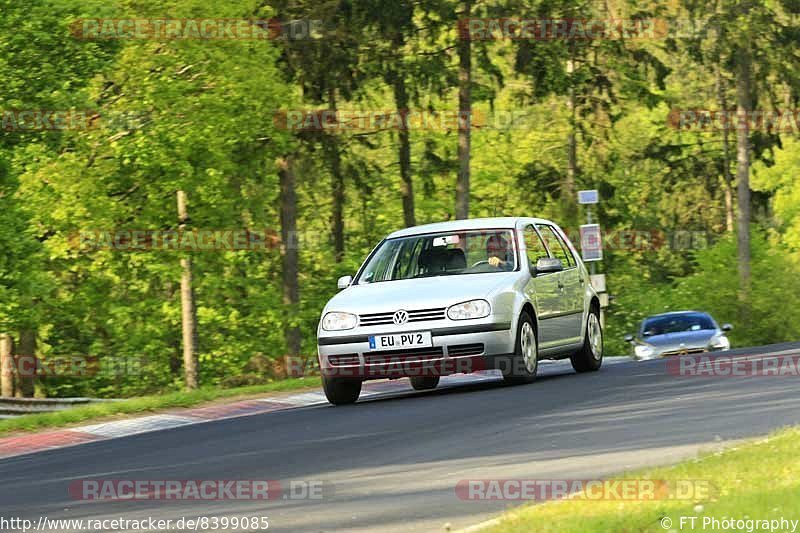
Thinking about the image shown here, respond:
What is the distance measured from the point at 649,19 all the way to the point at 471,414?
116ft

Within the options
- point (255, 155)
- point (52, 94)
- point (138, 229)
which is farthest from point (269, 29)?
point (52, 94)

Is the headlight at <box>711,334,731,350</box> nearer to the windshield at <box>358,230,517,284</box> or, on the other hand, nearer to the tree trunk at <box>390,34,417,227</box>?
the windshield at <box>358,230,517,284</box>

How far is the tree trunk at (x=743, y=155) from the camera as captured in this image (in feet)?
144

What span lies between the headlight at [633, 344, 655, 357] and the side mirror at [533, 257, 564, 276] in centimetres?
1090

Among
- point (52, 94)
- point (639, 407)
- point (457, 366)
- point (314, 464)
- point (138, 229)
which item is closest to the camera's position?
point (314, 464)

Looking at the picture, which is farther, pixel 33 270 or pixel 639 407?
pixel 33 270

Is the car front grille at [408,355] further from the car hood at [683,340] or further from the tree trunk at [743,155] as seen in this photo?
the tree trunk at [743,155]

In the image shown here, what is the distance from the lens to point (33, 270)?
29078mm

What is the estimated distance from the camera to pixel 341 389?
1585cm

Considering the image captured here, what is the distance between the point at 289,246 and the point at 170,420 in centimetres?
2656

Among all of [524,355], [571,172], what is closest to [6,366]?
[571,172]

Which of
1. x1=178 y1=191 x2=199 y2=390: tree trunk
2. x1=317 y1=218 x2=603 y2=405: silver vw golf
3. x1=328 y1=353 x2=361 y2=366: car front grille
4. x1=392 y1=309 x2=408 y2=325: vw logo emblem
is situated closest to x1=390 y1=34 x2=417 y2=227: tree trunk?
x1=178 y1=191 x2=199 y2=390: tree trunk

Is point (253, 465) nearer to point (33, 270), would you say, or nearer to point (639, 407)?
point (639, 407)

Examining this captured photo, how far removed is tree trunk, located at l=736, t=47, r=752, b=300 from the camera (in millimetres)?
43938
